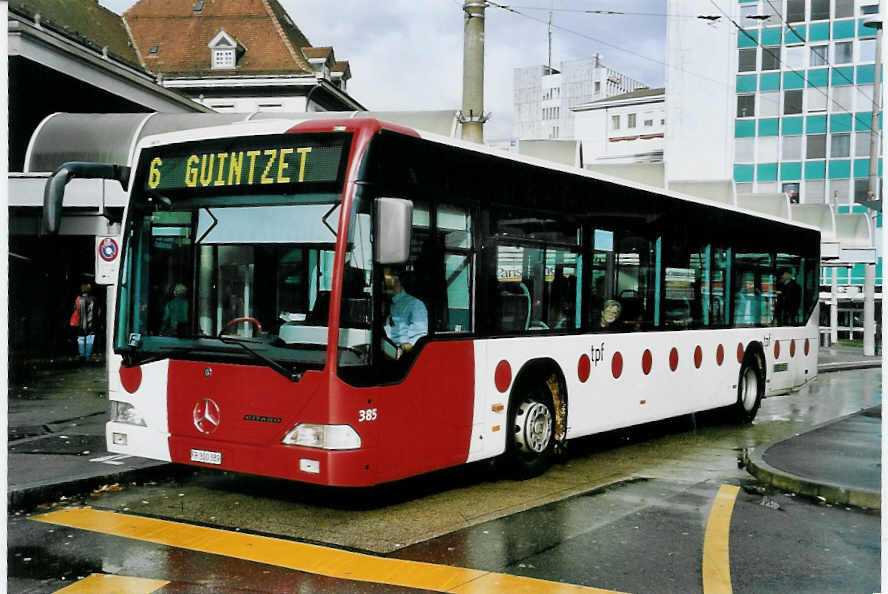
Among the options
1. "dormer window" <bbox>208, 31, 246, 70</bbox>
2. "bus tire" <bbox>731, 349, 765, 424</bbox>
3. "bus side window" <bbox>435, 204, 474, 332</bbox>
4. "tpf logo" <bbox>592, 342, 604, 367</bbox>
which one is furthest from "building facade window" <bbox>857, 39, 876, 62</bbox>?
"bus side window" <bbox>435, 204, 474, 332</bbox>

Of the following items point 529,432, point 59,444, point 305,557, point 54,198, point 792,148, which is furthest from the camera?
point 792,148

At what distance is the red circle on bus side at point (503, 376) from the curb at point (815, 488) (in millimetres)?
2669

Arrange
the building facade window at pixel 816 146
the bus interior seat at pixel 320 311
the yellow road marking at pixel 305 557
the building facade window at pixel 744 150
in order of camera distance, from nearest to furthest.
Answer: the yellow road marking at pixel 305 557 → the bus interior seat at pixel 320 311 → the building facade window at pixel 816 146 → the building facade window at pixel 744 150

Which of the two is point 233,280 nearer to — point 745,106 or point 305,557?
point 305,557

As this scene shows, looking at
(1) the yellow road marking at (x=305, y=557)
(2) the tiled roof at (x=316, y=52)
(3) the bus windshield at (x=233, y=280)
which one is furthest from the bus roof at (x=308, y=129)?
(2) the tiled roof at (x=316, y=52)

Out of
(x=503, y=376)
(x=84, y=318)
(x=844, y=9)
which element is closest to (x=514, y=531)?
(x=503, y=376)

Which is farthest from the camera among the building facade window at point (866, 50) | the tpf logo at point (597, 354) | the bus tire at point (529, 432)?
the building facade window at point (866, 50)

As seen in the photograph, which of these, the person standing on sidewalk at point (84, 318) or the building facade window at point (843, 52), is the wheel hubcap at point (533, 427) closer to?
the person standing on sidewalk at point (84, 318)

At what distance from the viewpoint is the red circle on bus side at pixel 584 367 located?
33.8 ft

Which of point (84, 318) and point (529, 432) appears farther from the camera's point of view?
point (84, 318)

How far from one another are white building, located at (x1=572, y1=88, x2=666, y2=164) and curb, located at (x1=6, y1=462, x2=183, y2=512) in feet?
252

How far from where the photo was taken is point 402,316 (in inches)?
308

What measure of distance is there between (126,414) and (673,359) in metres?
6.68

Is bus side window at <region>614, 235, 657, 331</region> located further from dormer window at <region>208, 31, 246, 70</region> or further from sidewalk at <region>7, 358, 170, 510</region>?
dormer window at <region>208, 31, 246, 70</region>
